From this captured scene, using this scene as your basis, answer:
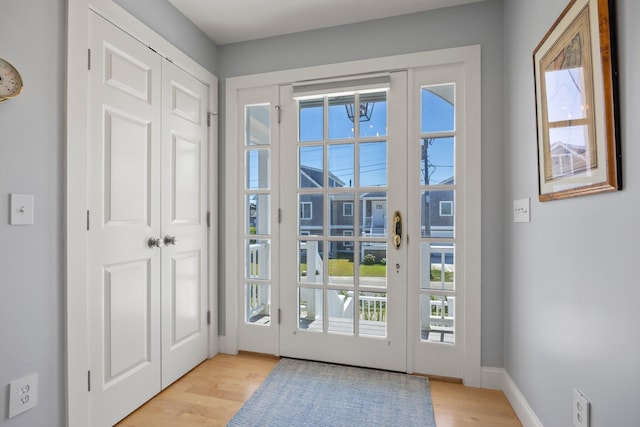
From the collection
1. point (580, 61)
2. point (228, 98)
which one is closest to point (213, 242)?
point (228, 98)

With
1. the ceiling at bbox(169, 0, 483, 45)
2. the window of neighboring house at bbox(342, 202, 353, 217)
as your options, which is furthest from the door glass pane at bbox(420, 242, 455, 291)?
the ceiling at bbox(169, 0, 483, 45)

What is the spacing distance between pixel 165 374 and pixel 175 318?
342mm

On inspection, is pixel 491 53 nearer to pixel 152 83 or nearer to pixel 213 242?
pixel 152 83

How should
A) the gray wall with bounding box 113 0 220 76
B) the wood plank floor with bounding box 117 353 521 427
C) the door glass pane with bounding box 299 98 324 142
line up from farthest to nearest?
the door glass pane with bounding box 299 98 324 142 < the gray wall with bounding box 113 0 220 76 < the wood plank floor with bounding box 117 353 521 427

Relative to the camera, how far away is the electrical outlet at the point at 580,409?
44.1 inches

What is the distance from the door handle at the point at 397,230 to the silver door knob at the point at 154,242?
5.03 feet

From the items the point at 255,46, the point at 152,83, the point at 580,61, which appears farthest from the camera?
the point at 255,46

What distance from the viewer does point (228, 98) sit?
8.32 ft

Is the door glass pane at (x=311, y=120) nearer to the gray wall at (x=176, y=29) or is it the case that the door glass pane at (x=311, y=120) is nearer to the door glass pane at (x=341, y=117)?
the door glass pane at (x=341, y=117)

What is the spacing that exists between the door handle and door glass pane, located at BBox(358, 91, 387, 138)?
1.96ft

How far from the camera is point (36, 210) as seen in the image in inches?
51.9

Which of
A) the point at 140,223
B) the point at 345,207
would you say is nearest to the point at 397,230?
the point at 345,207

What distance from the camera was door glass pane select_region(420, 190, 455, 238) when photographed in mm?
2121

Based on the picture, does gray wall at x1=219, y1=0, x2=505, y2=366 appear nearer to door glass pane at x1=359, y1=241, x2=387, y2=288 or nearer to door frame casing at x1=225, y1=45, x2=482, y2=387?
door frame casing at x1=225, y1=45, x2=482, y2=387
